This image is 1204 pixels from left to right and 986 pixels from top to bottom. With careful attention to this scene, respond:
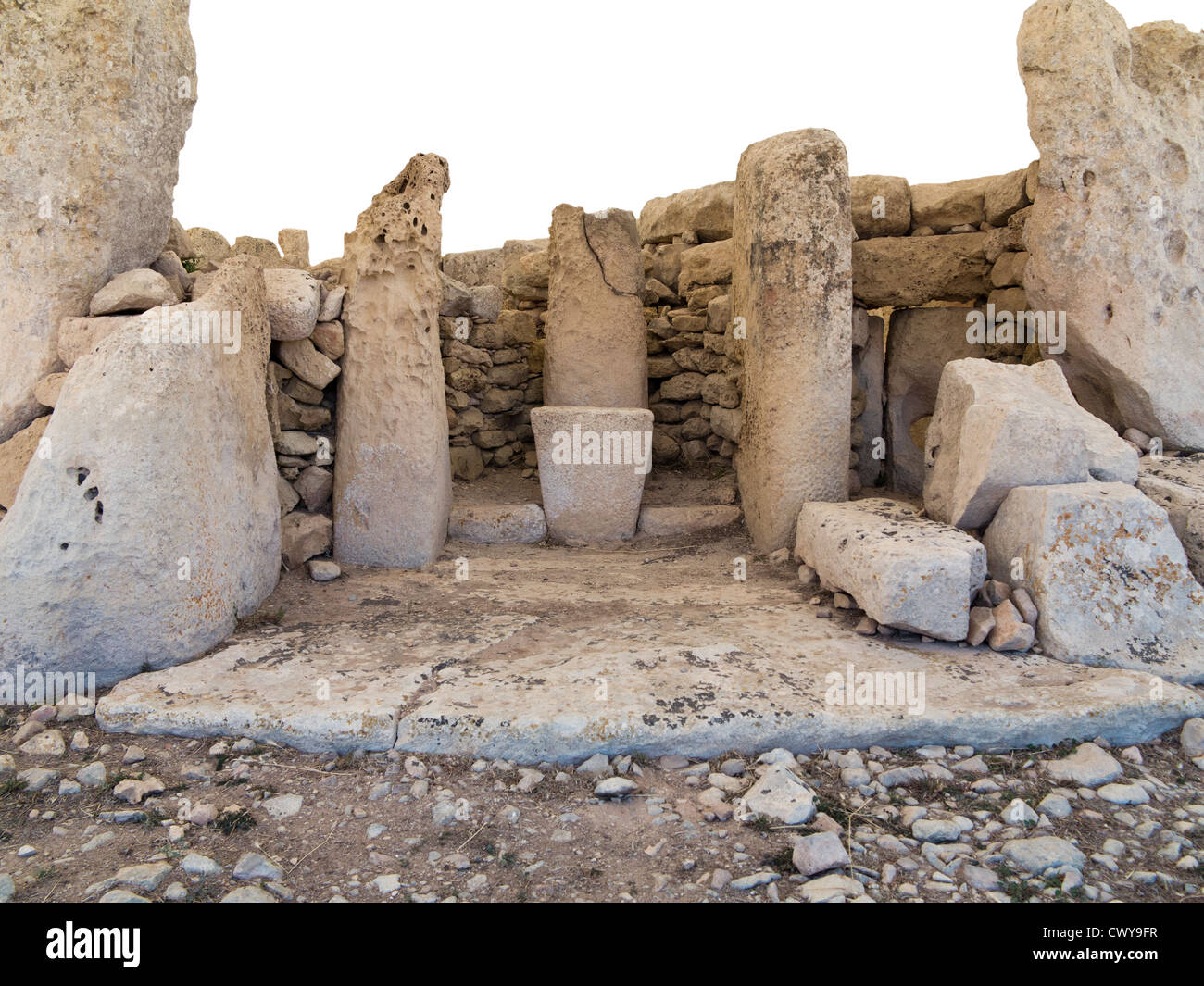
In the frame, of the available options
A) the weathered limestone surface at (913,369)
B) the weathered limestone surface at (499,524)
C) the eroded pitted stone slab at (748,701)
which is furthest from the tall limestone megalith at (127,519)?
the weathered limestone surface at (913,369)

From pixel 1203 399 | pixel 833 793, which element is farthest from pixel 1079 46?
pixel 833 793

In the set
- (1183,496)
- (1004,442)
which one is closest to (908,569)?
(1004,442)

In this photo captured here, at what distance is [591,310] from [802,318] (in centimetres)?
150

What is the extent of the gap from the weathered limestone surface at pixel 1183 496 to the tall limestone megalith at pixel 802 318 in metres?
1.35

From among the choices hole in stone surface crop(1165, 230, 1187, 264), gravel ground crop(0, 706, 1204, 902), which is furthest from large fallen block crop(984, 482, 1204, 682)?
hole in stone surface crop(1165, 230, 1187, 264)

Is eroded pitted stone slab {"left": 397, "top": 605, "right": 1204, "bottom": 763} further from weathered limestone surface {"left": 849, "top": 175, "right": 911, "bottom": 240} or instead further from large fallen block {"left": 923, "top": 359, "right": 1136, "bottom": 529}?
weathered limestone surface {"left": 849, "top": 175, "right": 911, "bottom": 240}

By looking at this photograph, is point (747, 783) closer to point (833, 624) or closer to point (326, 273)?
point (833, 624)

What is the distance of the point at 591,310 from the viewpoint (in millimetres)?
5570

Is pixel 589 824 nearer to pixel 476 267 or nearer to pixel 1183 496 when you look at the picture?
pixel 1183 496

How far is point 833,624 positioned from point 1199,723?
1222mm

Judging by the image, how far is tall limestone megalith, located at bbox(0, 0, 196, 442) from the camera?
370 centimetres

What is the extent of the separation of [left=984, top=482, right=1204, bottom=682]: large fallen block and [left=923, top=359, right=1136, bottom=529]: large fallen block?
6.1 inches

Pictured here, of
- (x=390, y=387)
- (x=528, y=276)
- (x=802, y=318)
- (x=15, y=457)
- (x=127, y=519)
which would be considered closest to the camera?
(x=127, y=519)

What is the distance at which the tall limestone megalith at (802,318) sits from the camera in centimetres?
453
